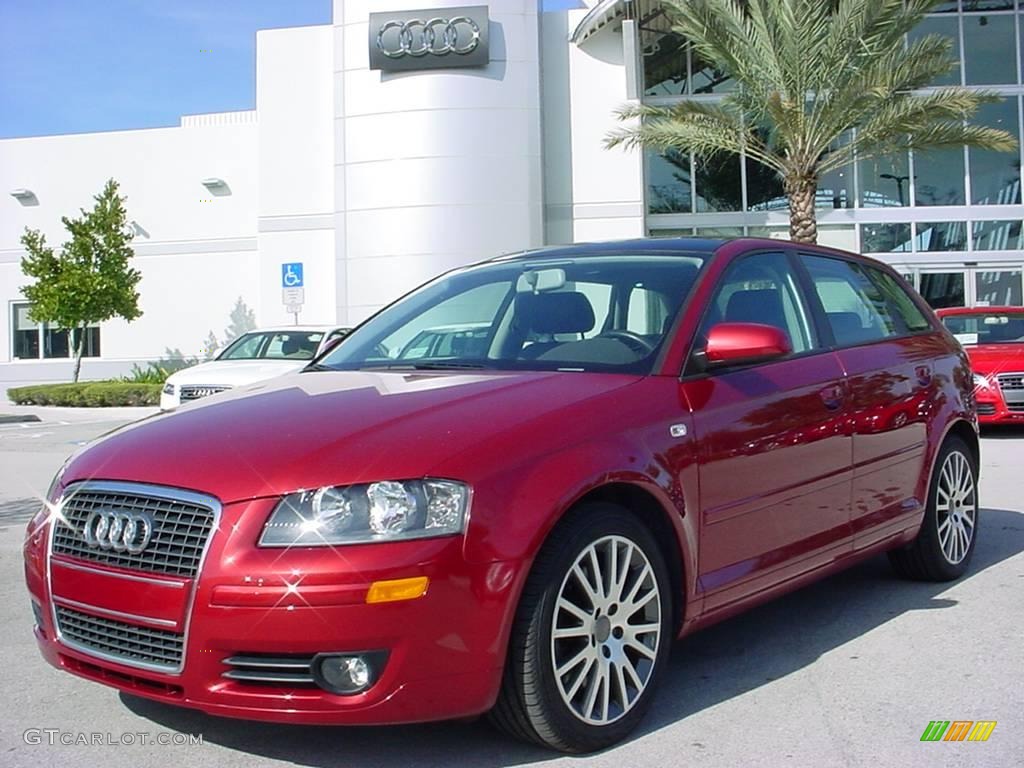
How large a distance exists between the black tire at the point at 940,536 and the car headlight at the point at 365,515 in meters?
3.19

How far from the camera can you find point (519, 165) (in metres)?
24.9

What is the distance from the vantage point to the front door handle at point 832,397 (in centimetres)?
470

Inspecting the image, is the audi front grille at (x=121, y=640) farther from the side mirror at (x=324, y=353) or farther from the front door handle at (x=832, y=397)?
the front door handle at (x=832, y=397)

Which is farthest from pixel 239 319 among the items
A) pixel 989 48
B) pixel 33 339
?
pixel 989 48

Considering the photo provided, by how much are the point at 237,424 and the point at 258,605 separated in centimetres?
75

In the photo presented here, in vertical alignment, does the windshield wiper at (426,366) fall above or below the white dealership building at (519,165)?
below

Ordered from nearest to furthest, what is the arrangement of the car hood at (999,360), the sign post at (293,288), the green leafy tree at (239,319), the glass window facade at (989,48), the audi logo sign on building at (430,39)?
the car hood at (999,360) < the sign post at (293,288) < the audi logo sign on building at (430,39) < the glass window facade at (989,48) < the green leafy tree at (239,319)

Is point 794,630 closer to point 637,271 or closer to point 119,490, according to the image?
point 637,271

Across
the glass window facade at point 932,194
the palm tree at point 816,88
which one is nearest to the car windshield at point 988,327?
the palm tree at point 816,88

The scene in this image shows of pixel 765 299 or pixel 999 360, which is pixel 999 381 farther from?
pixel 765 299

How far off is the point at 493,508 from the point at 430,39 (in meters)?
22.8

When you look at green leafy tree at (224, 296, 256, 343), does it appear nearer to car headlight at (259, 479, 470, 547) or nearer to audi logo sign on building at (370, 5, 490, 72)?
audi logo sign on building at (370, 5, 490, 72)

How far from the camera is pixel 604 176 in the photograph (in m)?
25.5

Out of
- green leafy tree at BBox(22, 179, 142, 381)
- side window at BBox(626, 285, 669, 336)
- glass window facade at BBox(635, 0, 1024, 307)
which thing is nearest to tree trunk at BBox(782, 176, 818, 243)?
glass window facade at BBox(635, 0, 1024, 307)
